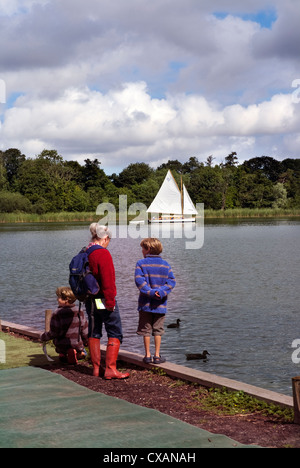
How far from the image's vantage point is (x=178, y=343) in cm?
1119

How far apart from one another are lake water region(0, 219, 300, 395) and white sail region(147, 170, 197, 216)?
48.7 metres

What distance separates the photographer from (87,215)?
292 ft

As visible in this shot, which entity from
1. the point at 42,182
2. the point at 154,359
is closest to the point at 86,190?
the point at 42,182

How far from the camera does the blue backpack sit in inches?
281

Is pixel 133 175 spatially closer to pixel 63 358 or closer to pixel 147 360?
pixel 63 358

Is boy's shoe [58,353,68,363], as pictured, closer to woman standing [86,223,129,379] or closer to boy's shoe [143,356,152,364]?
woman standing [86,223,129,379]

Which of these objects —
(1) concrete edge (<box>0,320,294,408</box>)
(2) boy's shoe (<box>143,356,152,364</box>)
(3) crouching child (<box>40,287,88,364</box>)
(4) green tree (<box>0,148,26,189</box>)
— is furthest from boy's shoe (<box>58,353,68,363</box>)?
(4) green tree (<box>0,148,26,189</box>)

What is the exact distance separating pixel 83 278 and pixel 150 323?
1.14 m

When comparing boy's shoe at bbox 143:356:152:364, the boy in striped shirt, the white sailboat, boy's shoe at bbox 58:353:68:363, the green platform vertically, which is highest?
the white sailboat

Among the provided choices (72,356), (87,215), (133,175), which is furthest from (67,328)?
(133,175)

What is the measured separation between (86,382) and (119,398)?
98 centimetres

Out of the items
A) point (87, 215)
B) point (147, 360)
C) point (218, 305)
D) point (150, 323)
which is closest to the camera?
point (150, 323)

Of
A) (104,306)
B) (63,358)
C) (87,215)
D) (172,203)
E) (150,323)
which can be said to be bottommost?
(63,358)

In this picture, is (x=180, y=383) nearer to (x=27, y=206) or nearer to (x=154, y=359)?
(x=154, y=359)
